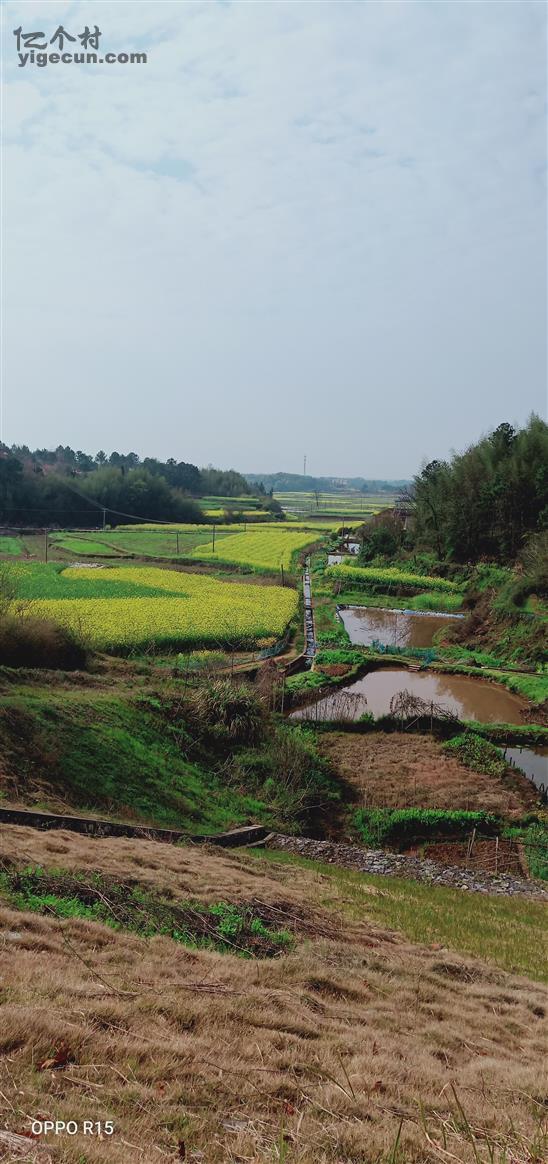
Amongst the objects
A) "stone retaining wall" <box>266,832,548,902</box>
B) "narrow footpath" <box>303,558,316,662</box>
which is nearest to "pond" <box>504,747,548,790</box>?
"stone retaining wall" <box>266,832,548,902</box>

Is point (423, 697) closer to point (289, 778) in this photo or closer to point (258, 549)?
point (289, 778)

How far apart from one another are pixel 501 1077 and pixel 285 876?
542 centimetres

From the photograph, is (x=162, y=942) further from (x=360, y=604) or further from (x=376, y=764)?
(x=360, y=604)

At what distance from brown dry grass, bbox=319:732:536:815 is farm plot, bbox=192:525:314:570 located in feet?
91.7

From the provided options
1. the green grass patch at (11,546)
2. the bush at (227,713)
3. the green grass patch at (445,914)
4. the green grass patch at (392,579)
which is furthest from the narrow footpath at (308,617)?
the green grass patch at (11,546)

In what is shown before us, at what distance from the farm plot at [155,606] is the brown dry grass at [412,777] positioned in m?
9.54

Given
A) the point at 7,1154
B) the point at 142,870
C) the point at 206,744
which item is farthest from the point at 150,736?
the point at 7,1154

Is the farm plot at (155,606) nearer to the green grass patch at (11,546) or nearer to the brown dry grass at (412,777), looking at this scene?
the brown dry grass at (412,777)

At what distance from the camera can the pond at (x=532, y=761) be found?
675 inches

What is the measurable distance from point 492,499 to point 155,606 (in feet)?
76.9

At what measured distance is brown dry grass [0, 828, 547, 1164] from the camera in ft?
11.0

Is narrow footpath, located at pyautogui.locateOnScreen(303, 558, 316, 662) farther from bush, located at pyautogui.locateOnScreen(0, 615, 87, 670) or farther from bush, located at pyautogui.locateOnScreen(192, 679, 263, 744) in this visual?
bush, located at pyautogui.locateOnScreen(0, 615, 87, 670)

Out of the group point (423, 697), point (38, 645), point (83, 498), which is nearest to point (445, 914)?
point (38, 645)

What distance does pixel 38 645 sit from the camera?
18.9m
